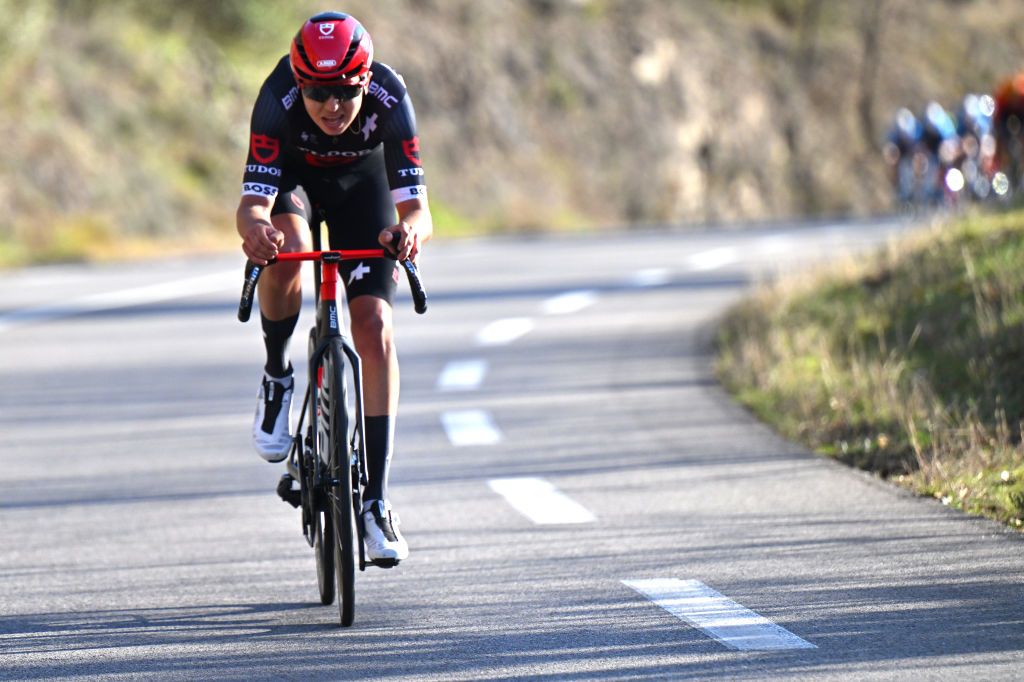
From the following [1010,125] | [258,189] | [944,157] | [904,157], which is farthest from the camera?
[904,157]

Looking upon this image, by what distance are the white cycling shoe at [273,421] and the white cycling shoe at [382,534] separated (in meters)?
0.66

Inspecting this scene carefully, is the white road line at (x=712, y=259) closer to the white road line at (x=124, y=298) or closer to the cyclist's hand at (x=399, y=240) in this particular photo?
the white road line at (x=124, y=298)

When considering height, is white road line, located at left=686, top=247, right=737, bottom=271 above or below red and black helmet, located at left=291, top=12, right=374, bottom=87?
below

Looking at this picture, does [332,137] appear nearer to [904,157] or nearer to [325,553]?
[325,553]

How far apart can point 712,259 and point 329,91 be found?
21.0 meters

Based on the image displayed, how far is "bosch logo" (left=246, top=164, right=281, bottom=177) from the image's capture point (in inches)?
255

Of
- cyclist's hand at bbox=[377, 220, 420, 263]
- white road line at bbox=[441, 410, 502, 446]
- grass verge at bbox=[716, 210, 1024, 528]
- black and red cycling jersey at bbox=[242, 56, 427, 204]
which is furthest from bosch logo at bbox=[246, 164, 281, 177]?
white road line at bbox=[441, 410, 502, 446]

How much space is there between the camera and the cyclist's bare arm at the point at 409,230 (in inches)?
244

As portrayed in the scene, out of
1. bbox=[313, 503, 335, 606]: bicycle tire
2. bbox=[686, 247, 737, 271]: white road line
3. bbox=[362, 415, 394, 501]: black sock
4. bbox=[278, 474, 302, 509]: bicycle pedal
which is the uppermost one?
bbox=[362, 415, 394, 501]: black sock

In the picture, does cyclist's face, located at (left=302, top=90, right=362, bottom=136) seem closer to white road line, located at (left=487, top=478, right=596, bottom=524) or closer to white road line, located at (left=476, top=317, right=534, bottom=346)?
white road line, located at (left=487, top=478, right=596, bottom=524)

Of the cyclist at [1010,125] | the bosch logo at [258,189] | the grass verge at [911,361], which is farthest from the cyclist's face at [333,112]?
the cyclist at [1010,125]

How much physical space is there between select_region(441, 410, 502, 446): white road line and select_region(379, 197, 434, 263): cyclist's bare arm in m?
4.13

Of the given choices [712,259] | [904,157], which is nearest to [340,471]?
Result: [712,259]

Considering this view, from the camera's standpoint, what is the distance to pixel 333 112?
21.0 feet
